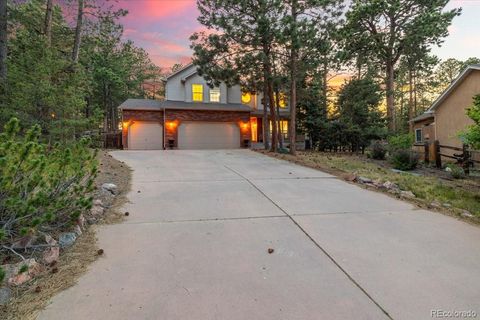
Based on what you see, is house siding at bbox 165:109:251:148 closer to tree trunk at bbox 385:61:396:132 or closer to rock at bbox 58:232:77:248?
tree trunk at bbox 385:61:396:132

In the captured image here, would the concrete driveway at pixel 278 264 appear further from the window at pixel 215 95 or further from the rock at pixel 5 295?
the window at pixel 215 95

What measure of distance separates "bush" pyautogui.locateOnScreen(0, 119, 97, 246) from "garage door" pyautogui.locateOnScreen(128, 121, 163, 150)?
17560 mm

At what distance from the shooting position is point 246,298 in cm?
236

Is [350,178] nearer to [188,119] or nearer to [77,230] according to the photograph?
[77,230]

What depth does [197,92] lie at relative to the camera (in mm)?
22906

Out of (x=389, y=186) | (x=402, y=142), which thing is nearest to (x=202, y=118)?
(x=402, y=142)

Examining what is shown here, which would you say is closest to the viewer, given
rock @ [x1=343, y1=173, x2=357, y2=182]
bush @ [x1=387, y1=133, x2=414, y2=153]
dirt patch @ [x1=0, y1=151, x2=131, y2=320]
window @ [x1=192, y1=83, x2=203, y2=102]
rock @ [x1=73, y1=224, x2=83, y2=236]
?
dirt patch @ [x1=0, y1=151, x2=131, y2=320]

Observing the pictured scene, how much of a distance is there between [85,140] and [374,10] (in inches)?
886

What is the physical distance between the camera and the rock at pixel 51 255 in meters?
2.87

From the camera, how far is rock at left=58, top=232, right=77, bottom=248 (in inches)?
128

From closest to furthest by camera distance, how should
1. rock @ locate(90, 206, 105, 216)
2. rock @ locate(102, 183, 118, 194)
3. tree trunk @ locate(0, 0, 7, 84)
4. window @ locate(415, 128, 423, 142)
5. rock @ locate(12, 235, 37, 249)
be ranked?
1. rock @ locate(12, 235, 37, 249)
2. rock @ locate(90, 206, 105, 216)
3. rock @ locate(102, 183, 118, 194)
4. tree trunk @ locate(0, 0, 7, 84)
5. window @ locate(415, 128, 423, 142)

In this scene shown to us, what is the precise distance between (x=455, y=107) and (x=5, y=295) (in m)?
17.6

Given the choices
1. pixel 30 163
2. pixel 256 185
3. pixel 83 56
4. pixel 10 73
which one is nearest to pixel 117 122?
pixel 83 56

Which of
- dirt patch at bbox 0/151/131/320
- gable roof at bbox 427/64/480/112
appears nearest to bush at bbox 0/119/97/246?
dirt patch at bbox 0/151/131/320
